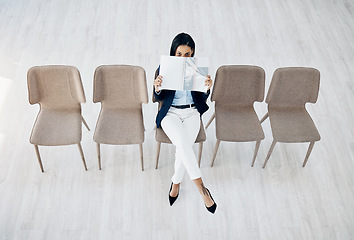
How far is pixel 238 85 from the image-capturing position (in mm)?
3254

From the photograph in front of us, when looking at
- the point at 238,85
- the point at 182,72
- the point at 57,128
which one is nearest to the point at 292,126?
the point at 238,85

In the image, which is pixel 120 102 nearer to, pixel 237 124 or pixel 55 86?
pixel 55 86

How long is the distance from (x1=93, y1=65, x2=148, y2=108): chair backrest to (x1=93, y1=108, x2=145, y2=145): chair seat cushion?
80mm

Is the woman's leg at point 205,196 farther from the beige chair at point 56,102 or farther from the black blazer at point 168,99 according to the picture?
the beige chair at point 56,102

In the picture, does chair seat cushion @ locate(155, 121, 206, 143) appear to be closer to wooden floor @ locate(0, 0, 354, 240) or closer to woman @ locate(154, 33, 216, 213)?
woman @ locate(154, 33, 216, 213)

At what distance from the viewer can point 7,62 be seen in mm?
4262

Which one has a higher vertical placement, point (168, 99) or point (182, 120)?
point (168, 99)

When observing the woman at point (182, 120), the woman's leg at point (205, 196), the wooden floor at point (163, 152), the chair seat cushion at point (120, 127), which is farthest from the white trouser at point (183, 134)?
the wooden floor at point (163, 152)

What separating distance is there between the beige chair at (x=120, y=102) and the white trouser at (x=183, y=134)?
0.30 metres

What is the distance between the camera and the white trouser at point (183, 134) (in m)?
2.90

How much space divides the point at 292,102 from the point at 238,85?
25.0 inches

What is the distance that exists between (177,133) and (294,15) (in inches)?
140

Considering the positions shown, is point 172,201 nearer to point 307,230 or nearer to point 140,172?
point 140,172

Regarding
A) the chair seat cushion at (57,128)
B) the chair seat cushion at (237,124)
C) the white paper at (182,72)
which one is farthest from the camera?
the chair seat cushion at (237,124)
